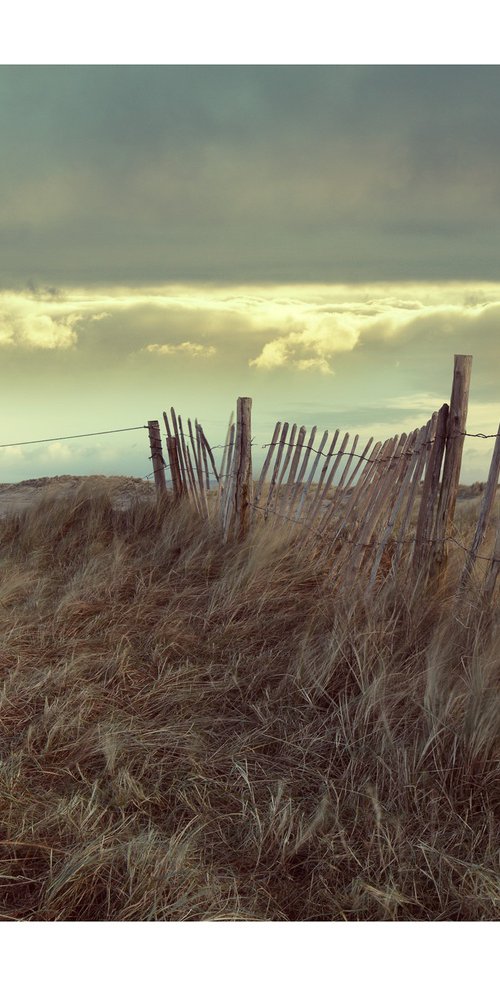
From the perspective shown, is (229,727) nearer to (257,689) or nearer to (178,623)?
(257,689)

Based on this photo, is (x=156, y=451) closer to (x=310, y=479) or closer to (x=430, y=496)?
(x=310, y=479)

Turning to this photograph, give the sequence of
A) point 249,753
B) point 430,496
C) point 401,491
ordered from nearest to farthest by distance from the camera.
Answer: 1. point 249,753
2. point 430,496
3. point 401,491

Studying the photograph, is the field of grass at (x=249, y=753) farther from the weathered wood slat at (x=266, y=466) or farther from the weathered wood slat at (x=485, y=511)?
the weathered wood slat at (x=266, y=466)

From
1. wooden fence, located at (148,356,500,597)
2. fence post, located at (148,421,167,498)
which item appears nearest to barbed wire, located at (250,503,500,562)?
wooden fence, located at (148,356,500,597)

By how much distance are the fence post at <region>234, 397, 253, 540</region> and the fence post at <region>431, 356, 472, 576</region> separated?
2.43 m

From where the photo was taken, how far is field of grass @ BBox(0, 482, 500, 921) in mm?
2418

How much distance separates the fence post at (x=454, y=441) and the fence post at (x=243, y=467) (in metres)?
2.43

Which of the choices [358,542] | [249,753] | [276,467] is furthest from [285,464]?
[249,753]

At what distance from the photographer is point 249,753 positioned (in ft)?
10.6

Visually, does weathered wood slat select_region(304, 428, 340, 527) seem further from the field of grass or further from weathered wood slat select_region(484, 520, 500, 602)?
weathered wood slat select_region(484, 520, 500, 602)

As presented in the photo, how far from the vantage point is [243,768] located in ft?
10.2

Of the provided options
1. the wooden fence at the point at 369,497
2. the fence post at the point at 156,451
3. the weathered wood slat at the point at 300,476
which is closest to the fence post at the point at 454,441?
the wooden fence at the point at 369,497

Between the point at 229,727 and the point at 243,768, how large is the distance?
1.30 feet

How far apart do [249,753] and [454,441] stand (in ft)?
8.04
